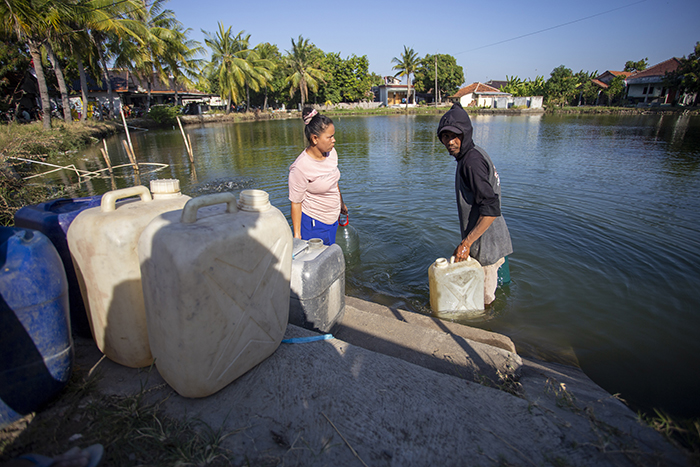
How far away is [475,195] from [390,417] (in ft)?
6.48

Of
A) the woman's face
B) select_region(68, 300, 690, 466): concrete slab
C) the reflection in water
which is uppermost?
the woman's face

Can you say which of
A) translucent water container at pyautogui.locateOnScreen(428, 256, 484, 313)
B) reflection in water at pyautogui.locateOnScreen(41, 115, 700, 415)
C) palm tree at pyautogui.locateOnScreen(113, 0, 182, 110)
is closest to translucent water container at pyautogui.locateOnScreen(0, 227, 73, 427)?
translucent water container at pyautogui.locateOnScreen(428, 256, 484, 313)

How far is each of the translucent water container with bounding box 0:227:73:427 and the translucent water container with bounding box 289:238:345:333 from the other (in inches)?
49.4

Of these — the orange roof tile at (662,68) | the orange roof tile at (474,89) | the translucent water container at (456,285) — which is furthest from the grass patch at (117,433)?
the orange roof tile at (474,89)

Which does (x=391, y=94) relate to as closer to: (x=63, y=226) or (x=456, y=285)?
(x=456, y=285)

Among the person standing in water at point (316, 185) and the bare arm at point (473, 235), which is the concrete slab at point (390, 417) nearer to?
→ the bare arm at point (473, 235)

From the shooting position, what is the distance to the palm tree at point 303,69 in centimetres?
4644

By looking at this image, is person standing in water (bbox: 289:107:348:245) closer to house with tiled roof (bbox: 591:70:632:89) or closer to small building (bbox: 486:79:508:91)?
house with tiled roof (bbox: 591:70:632:89)

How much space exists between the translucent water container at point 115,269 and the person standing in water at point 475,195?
7.24 ft

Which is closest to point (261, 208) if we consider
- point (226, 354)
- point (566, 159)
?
point (226, 354)

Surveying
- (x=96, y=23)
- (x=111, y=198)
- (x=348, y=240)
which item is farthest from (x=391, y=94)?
(x=111, y=198)

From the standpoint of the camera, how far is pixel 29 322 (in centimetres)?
140

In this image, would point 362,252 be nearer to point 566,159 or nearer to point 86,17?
point 566,159

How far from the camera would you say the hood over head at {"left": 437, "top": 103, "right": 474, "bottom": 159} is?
8.84ft
